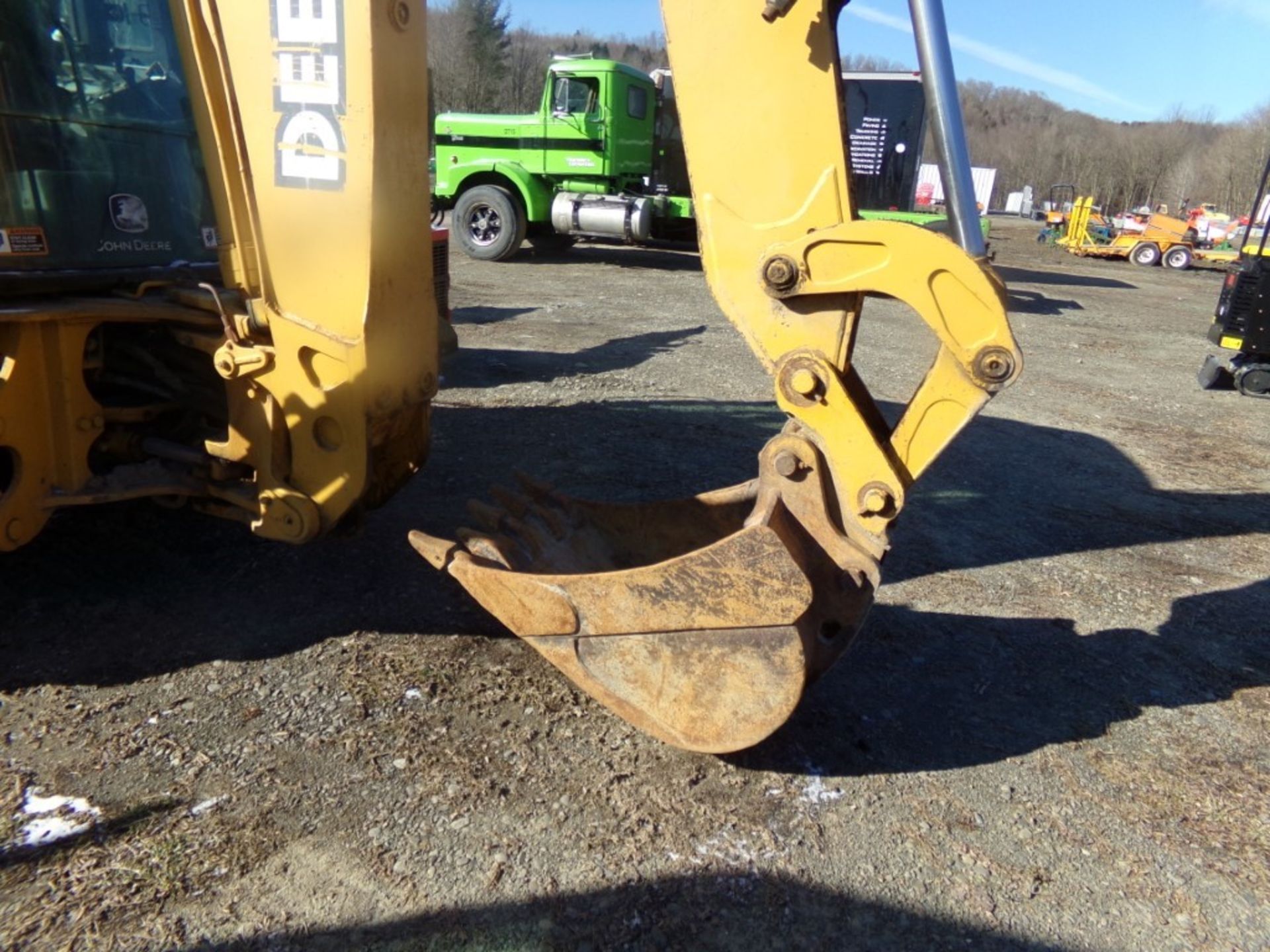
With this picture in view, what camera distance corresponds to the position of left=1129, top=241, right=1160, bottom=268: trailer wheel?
24.3 m

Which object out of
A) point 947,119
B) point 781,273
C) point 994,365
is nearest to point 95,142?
point 781,273

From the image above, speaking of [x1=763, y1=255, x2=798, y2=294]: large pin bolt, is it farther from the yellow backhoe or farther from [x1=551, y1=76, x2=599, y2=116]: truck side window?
[x1=551, y1=76, x2=599, y2=116]: truck side window

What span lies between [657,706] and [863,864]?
0.72m

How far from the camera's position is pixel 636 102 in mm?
15430

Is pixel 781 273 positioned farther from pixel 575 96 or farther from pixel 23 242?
pixel 575 96

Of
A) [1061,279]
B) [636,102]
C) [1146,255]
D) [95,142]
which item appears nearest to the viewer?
[95,142]

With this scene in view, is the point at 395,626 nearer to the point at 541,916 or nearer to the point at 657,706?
the point at 657,706

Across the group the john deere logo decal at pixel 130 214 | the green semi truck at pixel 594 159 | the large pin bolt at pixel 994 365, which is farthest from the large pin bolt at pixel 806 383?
the green semi truck at pixel 594 159

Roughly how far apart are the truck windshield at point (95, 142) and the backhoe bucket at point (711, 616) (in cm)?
165

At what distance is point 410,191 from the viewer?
117 inches

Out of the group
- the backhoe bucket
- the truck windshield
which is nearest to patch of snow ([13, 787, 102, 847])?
the backhoe bucket

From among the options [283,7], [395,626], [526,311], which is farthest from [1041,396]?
[283,7]

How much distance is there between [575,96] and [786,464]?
14.0 m

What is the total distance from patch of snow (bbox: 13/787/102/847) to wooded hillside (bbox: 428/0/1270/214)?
26777mm
